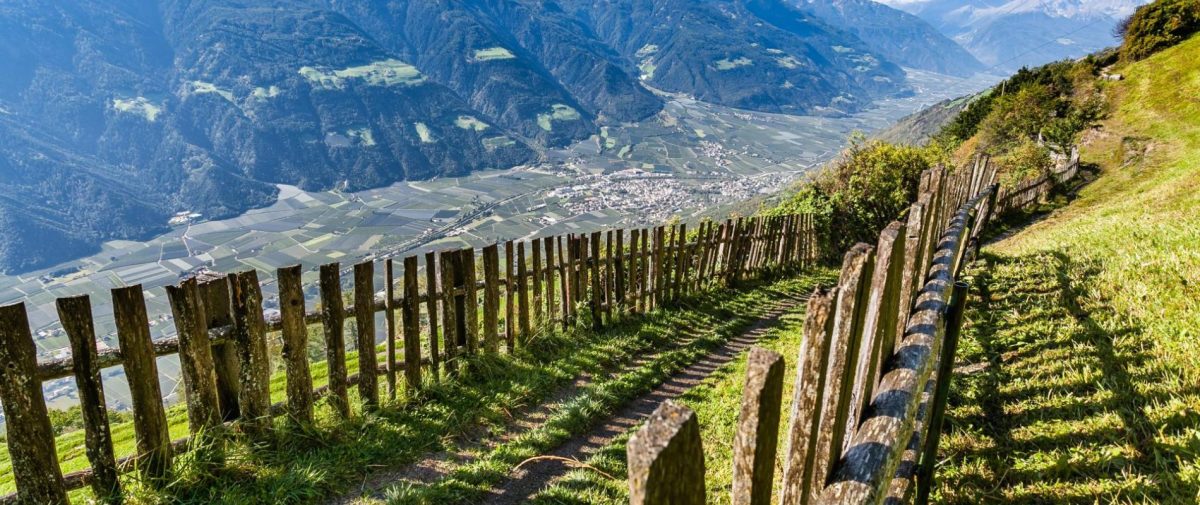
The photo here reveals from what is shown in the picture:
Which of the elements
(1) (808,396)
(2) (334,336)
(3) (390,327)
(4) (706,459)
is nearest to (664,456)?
(1) (808,396)

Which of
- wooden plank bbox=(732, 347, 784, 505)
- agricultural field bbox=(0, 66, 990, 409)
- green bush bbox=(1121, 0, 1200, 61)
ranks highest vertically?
green bush bbox=(1121, 0, 1200, 61)

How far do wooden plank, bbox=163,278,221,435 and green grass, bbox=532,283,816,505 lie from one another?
285 cm

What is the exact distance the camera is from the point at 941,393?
2.52m

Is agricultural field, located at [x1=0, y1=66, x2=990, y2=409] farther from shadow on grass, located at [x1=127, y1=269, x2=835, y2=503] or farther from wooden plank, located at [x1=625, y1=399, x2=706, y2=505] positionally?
wooden plank, located at [x1=625, y1=399, x2=706, y2=505]

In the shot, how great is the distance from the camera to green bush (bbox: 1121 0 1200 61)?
1398 inches

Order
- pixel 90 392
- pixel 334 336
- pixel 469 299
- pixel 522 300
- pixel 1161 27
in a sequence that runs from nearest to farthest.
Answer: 1. pixel 90 392
2. pixel 334 336
3. pixel 469 299
4. pixel 522 300
5. pixel 1161 27

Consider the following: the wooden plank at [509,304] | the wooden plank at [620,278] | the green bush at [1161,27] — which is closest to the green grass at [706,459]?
the wooden plank at [509,304]

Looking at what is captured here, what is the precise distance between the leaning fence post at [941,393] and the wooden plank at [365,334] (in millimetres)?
4857

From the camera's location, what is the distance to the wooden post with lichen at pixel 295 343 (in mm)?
4809

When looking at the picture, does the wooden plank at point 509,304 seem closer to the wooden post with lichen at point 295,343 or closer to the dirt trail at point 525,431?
the dirt trail at point 525,431

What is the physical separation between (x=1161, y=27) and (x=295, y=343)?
54.4 m

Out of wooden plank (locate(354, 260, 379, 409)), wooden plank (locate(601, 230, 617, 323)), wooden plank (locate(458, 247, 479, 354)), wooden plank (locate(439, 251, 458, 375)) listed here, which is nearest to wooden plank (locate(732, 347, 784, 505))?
wooden plank (locate(354, 260, 379, 409))

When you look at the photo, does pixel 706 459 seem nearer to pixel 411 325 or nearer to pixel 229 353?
pixel 411 325

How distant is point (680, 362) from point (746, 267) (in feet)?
20.9
